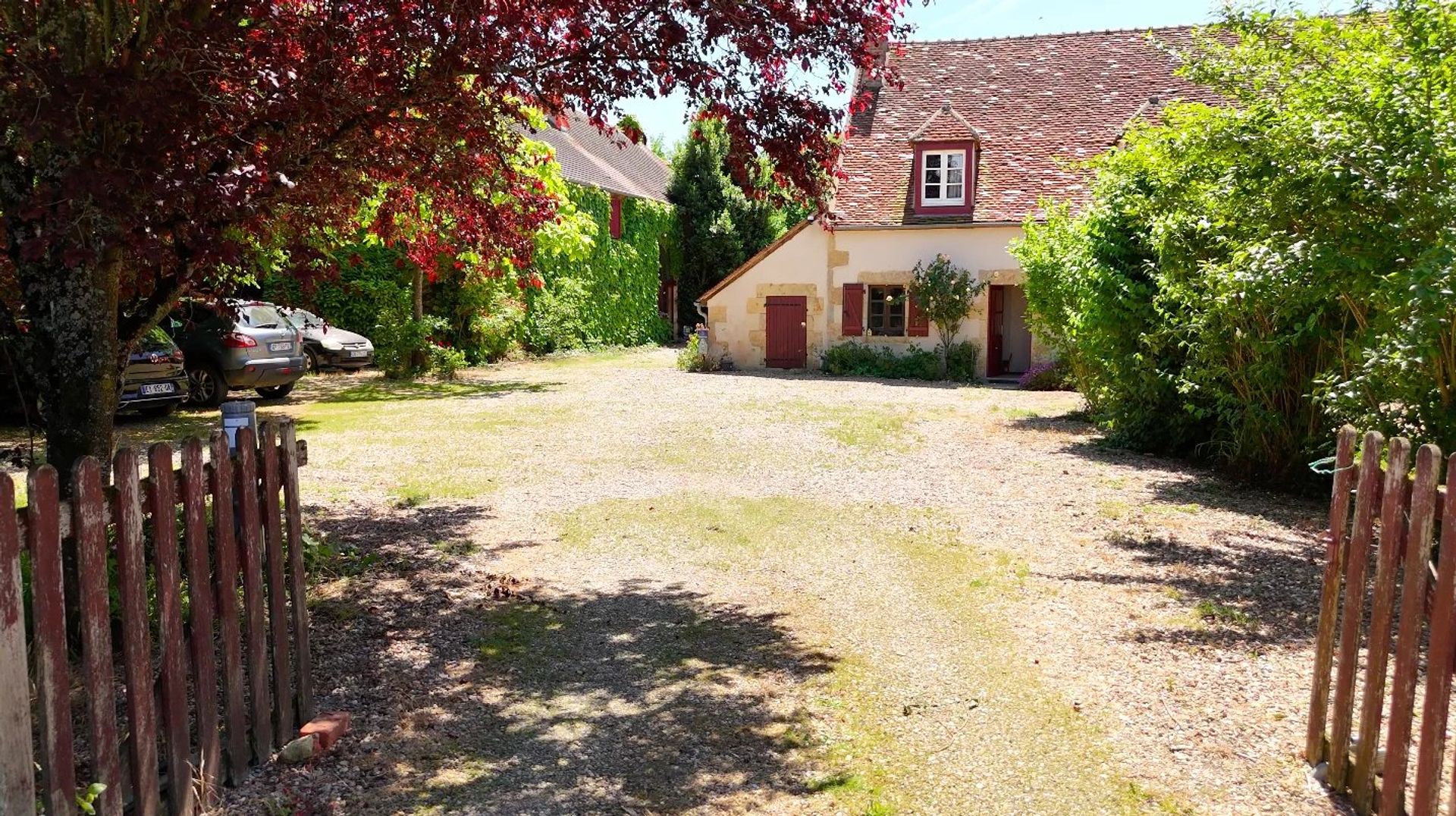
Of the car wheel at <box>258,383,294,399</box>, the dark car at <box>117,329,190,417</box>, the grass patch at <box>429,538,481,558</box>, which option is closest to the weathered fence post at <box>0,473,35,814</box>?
the grass patch at <box>429,538,481,558</box>

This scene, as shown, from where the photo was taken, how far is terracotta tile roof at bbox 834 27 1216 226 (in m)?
25.6

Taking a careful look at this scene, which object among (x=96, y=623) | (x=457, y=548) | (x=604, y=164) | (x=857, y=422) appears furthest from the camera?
(x=604, y=164)

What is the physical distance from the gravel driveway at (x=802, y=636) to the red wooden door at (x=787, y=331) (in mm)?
14487

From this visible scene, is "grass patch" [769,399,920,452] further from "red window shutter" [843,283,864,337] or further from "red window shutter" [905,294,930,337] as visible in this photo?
"red window shutter" [843,283,864,337]

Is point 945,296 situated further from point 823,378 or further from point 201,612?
point 201,612

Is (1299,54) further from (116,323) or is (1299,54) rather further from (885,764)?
(116,323)

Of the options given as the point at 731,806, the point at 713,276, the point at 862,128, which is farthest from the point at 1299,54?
the point at 713,276

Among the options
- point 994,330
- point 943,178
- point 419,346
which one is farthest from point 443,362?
point 994,330

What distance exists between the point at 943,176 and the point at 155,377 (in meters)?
17.1

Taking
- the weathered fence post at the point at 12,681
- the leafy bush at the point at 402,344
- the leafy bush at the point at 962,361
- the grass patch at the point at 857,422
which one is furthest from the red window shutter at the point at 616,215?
the weathered fence post at the point at 12,681

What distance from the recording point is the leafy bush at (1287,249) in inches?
244

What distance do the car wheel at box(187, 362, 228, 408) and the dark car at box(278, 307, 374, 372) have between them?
5328 mm

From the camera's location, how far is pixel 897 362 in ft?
84.0

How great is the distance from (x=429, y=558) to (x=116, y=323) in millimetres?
2565
